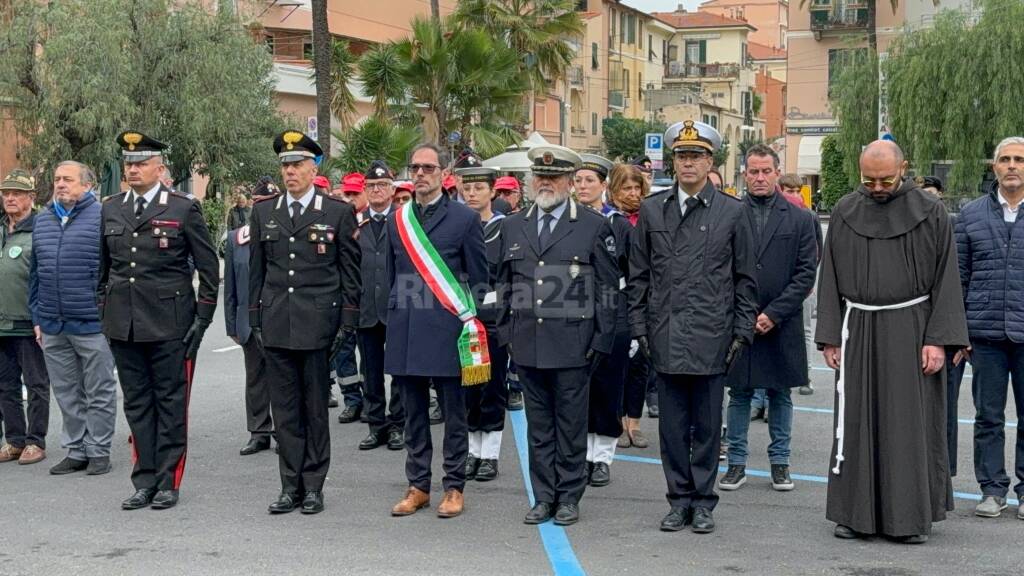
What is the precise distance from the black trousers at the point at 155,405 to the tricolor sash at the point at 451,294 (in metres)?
1.65

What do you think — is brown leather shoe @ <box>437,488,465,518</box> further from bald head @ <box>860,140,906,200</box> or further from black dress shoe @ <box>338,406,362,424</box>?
black dress shoe @ <box>338,406,362,424</box>

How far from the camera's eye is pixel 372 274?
33.1ft

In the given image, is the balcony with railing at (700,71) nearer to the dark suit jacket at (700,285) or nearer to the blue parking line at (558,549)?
the dark suit jacket at (700,285)

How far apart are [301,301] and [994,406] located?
4189mm

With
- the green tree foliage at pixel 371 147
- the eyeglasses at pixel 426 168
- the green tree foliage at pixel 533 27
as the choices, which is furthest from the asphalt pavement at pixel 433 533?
the green tree foliage at pixel 533 27

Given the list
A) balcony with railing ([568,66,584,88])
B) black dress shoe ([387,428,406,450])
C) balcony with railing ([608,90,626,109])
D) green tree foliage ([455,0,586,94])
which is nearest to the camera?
black dress shoe ([387,428,406,450])

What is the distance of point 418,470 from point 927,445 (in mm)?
2930

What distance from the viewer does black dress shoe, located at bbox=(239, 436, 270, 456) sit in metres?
9.45

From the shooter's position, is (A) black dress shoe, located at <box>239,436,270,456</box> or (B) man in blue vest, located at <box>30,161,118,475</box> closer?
(B) man in blue vest, located at <box>30,161,118,475</box>

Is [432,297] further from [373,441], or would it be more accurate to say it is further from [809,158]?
[809,158]

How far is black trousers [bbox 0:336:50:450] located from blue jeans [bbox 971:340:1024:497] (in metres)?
6.47

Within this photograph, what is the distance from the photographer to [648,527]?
23.6 ft

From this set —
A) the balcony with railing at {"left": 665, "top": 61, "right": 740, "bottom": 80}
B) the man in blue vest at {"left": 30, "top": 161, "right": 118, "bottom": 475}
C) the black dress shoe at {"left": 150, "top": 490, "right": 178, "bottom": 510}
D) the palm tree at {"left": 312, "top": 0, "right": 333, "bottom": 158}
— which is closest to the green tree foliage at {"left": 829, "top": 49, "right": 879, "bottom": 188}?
the palm tree at {"left": 312, "top": 0, "right": 333, "bottom": 158}

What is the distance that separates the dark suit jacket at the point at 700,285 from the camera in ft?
23.1
